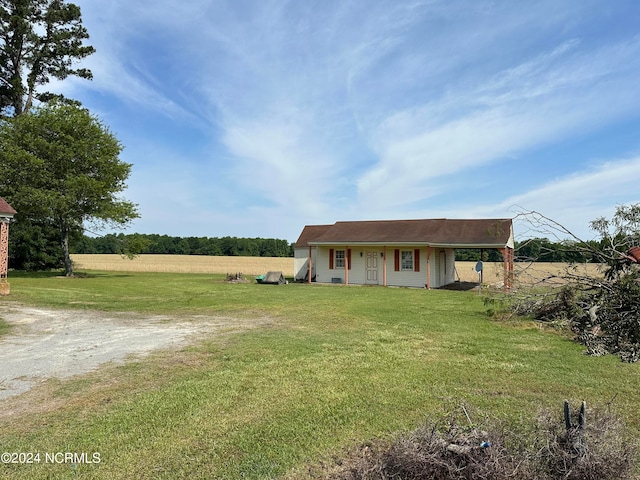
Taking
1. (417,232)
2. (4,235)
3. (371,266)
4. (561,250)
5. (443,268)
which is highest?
(417,232)

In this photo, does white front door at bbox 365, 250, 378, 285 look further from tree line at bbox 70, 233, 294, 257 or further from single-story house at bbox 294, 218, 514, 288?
tree line at bbox 70, 233, 294, 257

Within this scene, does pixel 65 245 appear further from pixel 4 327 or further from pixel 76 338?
pixel 76 338

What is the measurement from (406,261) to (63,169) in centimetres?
2161

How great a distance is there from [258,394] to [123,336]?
4905 millimetres

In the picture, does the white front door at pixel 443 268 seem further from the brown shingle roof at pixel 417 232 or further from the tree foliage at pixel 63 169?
the tree foliage at pixel 63 169

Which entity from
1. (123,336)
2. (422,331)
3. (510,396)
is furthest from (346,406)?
(123,336)

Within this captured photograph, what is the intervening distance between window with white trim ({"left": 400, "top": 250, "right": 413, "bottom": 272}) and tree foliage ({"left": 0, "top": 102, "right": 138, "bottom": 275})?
58.6 feet

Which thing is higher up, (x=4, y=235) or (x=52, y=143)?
(x=52, y=143)

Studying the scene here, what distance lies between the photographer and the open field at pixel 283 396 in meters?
3.61

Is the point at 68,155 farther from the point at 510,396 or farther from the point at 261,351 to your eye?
the point at 510,396

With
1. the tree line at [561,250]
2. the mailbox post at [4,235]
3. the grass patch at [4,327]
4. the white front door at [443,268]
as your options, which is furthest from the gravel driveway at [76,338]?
the white front door at [443,268]

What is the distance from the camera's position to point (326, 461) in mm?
3518

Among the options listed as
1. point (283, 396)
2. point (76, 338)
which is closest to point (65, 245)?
point (76, 338)

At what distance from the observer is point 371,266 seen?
25.1m
